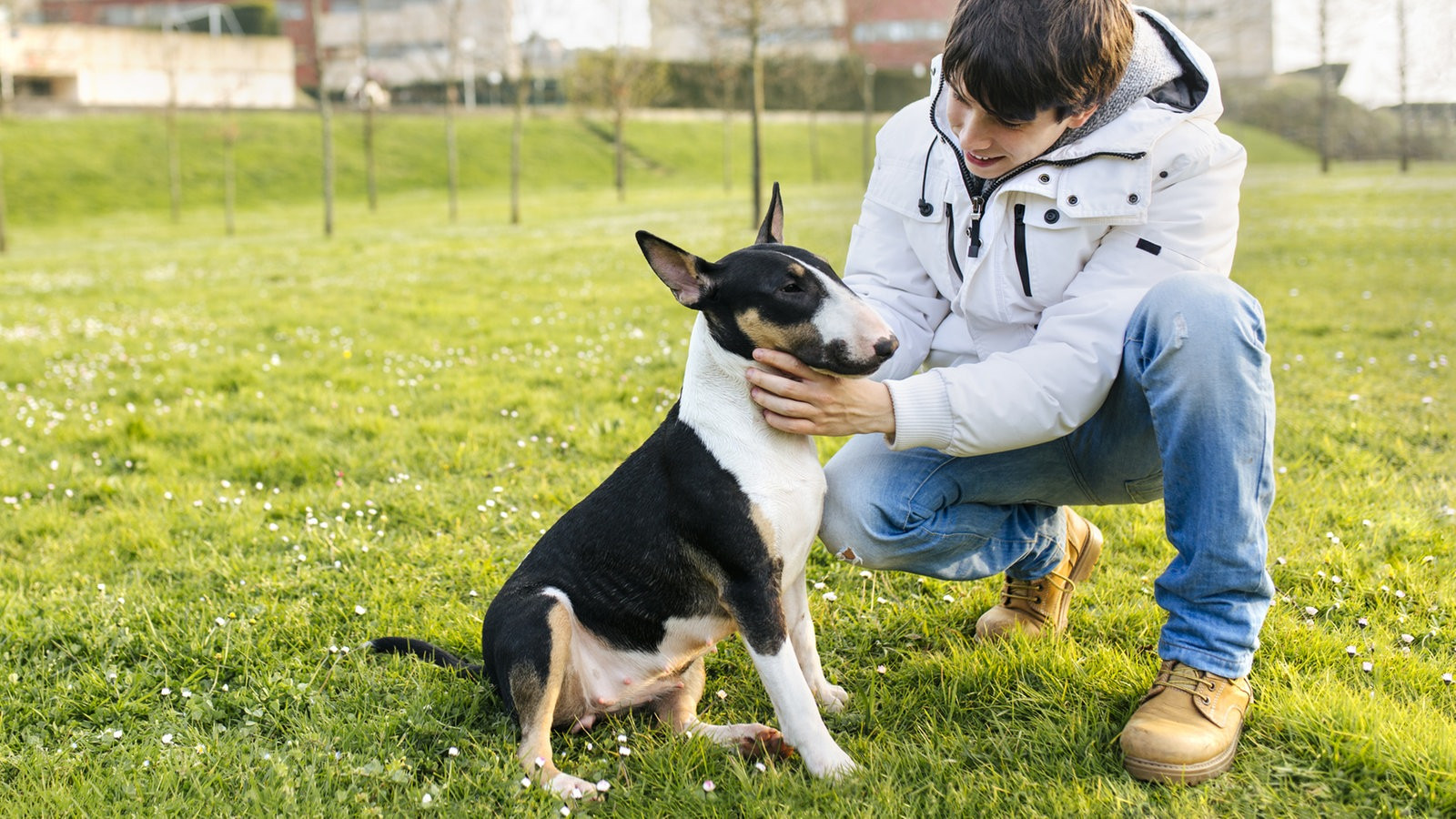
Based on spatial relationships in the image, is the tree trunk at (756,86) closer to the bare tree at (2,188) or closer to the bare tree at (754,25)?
the bare tree at (754,25)

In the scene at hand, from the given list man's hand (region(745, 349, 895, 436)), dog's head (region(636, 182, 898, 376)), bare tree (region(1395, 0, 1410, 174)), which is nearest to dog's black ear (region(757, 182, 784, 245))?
dog's head (region(636, 182, 898, 376))

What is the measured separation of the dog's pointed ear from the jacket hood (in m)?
1.02

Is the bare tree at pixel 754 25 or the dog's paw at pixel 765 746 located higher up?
the bare tree at pixel 754 25

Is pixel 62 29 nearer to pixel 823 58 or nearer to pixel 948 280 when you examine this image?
pixel 823 58

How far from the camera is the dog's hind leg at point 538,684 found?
9.58 ft

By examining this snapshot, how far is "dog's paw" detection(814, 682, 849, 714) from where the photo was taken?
325cm

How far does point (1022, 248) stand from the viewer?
3.16 meters

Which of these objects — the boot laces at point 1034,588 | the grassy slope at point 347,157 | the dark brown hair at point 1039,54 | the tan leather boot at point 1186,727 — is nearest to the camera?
the tan leather boot at point 1186,727

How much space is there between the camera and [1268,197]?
25.8 metres

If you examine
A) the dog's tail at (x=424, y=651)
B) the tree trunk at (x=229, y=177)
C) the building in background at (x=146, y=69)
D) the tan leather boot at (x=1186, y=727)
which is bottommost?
the dog's tail at (x=424, y=651)

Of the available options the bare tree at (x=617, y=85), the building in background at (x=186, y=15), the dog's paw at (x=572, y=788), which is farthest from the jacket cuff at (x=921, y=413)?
the building in background at (x=186, y=15)

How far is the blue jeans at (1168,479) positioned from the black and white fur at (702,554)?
34 cm

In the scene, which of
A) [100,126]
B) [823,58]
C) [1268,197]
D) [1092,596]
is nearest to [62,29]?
[100,126]

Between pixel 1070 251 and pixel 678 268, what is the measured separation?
1.22 metres
